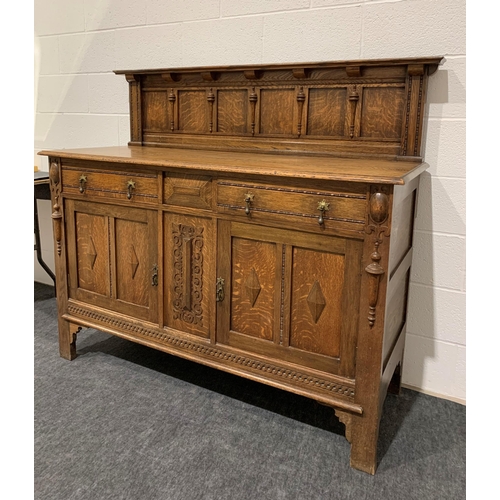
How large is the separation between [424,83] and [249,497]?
1577mm

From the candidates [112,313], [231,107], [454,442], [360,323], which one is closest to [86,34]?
[231,107]

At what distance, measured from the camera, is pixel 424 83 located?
1903 millimetres

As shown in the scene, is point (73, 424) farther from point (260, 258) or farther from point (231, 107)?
point (231, 107)

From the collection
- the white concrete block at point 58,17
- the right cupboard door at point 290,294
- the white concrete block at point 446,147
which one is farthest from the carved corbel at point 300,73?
the white concrete block at point 58,17

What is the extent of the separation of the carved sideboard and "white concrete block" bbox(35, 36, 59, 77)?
0.79 meters

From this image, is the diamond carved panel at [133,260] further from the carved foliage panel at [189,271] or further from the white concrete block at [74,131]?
the white concrete block at [74,131]

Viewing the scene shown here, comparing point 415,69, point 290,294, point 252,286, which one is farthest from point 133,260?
point 415,69

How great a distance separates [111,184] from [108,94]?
3.21 feet

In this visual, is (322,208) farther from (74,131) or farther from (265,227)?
(74,131)

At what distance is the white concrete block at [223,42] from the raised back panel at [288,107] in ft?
0.41

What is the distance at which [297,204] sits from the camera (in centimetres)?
162

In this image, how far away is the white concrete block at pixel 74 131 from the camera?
9.32 ft

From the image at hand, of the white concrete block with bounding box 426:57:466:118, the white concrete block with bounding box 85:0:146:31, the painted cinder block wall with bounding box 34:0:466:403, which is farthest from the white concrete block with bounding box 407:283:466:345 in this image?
the white concrete block with bounding box 85:0:146:31

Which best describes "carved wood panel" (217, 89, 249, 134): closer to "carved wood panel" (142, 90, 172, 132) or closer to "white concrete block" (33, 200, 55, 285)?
"carved wood panel" (142, 90, 172, 132)
